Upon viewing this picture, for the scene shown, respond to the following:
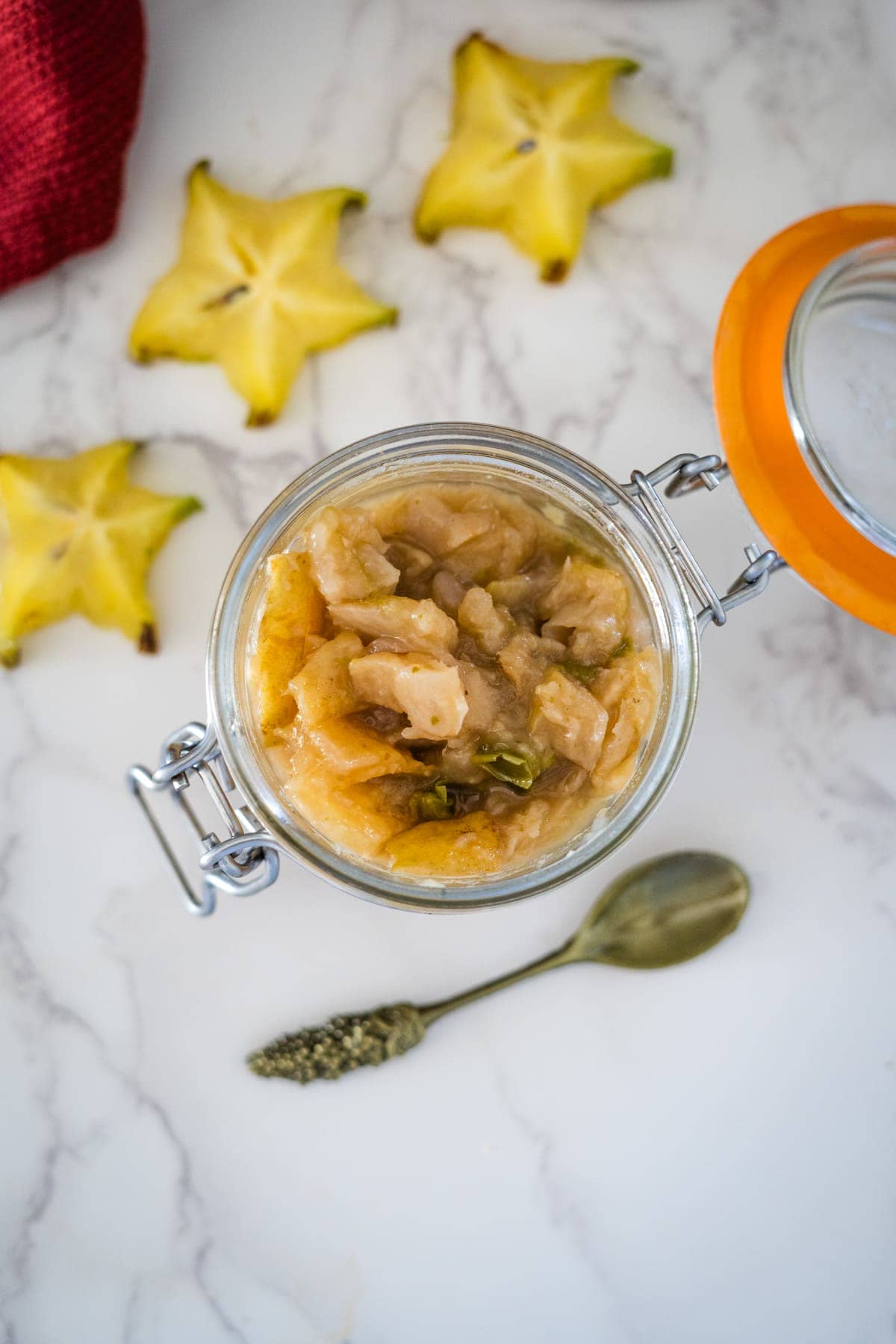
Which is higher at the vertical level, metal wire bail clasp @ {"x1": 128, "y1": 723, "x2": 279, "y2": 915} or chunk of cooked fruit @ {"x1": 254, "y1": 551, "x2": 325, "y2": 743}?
chunk of cooked fruit @ {"x1": 254, "y1": 551, "x2": 325, "y2": 743}

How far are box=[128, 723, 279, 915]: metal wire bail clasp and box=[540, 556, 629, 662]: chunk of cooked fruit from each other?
293mm

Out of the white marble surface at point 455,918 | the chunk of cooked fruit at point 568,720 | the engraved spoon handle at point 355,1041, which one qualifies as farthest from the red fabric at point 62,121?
the engraved spoon handle at point 355,1041

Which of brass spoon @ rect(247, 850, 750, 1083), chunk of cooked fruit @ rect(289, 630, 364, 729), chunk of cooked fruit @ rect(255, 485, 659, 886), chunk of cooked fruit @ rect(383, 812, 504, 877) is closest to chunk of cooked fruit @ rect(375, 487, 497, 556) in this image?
chunk of cooked fruit @ rect(255, 485, 659, 886)

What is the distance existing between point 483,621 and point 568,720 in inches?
4.1

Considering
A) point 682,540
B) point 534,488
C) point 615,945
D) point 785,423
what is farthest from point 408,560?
point 615,945

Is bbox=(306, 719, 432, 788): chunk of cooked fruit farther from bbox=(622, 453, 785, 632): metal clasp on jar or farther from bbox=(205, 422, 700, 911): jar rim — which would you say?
bbox=(622, 453, 785, 632): metal clasp on jar

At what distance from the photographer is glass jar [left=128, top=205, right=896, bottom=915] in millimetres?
889

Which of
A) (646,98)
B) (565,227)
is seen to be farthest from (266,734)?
(646,98)

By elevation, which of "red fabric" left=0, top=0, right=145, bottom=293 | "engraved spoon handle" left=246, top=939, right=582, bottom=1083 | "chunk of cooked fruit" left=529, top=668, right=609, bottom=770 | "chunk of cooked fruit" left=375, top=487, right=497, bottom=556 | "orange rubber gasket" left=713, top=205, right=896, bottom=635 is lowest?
"engraved spoon handle" left=246, top=939, right=582, bottom=1083

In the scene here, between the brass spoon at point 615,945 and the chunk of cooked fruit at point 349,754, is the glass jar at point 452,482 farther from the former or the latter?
the brass spoon at point 615,945

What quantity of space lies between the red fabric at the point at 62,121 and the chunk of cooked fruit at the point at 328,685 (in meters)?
0.60

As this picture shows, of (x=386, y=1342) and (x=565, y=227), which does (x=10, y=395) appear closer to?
(x=565, y=227)

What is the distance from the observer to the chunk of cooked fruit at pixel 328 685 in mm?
797

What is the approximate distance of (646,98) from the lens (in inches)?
46.4
